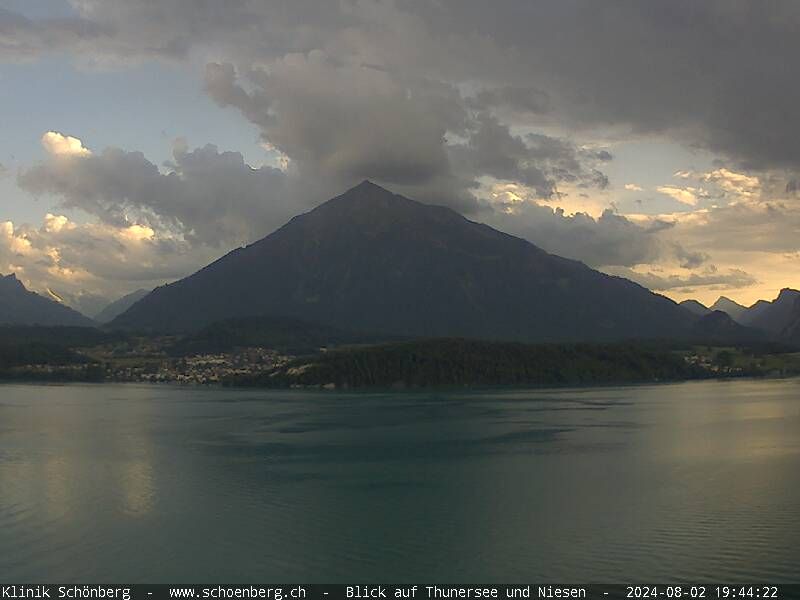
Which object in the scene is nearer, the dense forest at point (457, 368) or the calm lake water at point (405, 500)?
the calm lake water at point (405, 500)

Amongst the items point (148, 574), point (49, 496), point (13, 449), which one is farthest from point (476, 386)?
point (148, 574)

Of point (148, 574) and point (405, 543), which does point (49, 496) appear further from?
point (405, 543)

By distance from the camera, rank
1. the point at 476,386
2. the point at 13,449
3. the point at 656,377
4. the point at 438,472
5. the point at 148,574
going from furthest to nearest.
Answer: the point at 656,377, the point at 476,386, the point at 13,449, the point at 438,472, the point at 148,574

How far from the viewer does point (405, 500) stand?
4597cm

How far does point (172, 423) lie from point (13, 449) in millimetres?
24997

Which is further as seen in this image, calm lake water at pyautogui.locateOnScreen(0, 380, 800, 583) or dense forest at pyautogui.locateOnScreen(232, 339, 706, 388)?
dense forest at pyautogui.locateOnScreen(232, 339, 706, 388)

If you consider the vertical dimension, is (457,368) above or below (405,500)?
above

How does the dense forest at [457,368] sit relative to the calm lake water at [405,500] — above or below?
above

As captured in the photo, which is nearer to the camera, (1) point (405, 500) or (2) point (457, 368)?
(1) point (405, 500)

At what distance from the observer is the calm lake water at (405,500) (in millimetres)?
32562

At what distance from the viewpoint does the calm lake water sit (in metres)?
32.6

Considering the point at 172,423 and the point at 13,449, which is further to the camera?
the point at 172,423

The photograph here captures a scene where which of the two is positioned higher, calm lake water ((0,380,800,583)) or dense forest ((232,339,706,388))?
dense forest ((232,339,706,388))

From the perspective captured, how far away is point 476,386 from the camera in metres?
174
